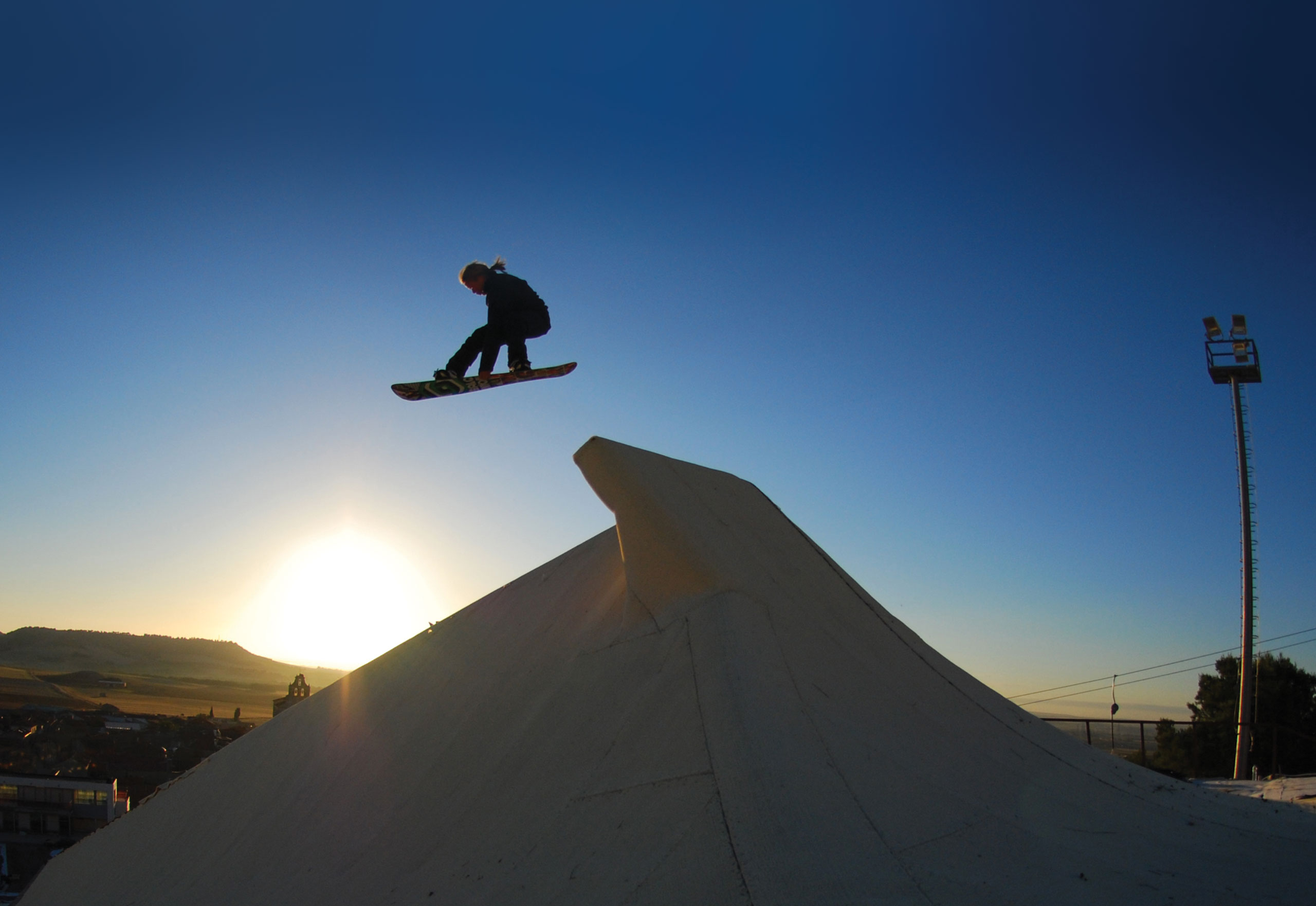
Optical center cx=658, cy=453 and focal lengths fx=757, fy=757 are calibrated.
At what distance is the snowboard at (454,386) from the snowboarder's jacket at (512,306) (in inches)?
27.1

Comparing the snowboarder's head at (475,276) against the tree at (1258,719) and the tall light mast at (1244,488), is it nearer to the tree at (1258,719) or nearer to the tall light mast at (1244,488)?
the tall light mast at (1244,488)

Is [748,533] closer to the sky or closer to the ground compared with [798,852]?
closer to the sky

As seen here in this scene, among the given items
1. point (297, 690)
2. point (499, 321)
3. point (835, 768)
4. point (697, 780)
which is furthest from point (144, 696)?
point (835, 768)

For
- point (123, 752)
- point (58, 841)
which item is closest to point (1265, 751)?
point (58, 841)

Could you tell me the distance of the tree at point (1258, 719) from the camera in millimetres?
28531

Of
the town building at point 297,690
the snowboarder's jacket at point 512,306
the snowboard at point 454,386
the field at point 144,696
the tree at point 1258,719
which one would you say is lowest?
the field at point 144,696

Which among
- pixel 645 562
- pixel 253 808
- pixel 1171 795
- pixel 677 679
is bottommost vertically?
pixel 253 808

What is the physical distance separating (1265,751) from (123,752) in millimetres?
42267

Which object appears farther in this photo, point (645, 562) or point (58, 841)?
point (58, 841)

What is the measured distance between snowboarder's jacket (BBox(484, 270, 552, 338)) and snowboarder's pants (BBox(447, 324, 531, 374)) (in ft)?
0.34

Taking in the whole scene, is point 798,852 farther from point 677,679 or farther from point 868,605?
point 868,605

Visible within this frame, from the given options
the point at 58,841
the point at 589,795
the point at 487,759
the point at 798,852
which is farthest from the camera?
the point at 58,841

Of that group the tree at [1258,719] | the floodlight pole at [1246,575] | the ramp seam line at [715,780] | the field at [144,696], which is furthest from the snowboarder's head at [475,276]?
the field at [144,696]

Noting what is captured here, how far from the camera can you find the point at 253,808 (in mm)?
5934
